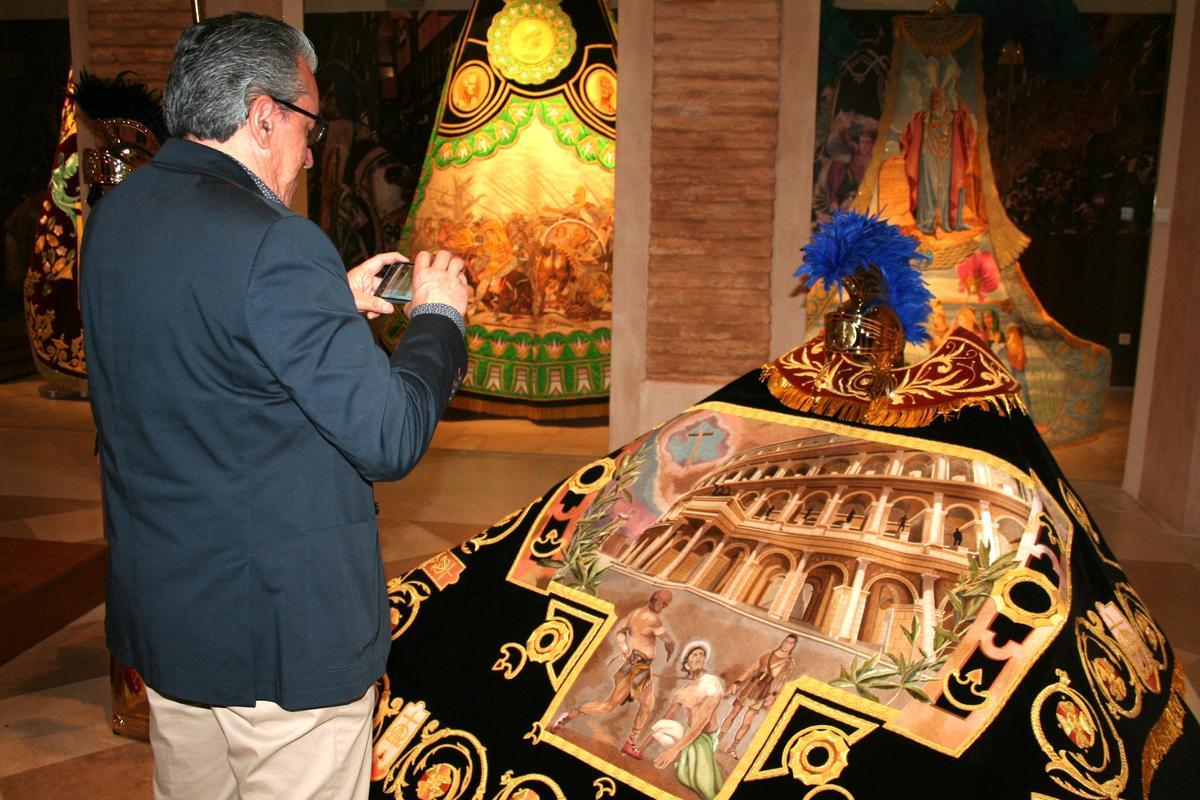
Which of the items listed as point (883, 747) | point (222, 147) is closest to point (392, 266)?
point (222, 147)

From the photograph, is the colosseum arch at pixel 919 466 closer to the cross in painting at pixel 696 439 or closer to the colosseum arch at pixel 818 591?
the colosseum arch at pixel 818 591

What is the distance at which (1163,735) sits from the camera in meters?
2.62

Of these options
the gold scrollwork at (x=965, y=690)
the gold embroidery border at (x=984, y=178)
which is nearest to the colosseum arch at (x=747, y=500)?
the gold scrollwork at (x=965, y=690)

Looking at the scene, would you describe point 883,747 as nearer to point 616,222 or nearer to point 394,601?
point 394,601

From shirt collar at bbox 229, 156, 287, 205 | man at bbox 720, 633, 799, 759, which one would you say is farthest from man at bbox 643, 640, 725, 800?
shirt collar at bbox 229, 156, 287, 205

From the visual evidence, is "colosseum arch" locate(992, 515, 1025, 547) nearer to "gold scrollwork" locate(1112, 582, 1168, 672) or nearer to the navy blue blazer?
"gold scrollwork" locate(1112, 582, 1168, 672)

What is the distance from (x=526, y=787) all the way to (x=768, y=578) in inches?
30.8

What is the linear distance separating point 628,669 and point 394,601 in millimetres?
834

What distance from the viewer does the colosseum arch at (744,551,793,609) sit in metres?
2.71

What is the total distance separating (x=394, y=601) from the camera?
10.6ft

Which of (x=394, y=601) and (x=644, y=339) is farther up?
(x=644, y=339)

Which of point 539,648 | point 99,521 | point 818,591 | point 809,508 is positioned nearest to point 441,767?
point 539,648

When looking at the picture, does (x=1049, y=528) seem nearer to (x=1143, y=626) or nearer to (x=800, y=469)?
(x=1143, y=626)

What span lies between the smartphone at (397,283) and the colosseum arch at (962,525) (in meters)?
1.48
